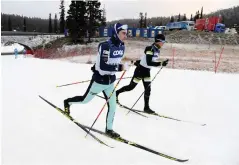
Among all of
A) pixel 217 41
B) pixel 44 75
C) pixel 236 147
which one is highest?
pixel 217 41

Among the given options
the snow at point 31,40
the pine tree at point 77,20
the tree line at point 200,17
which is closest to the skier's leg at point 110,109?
the pine tree at point 77,20

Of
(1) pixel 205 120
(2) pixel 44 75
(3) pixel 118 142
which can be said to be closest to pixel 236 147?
(1) pixel 205 120

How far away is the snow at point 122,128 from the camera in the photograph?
4.03 meters

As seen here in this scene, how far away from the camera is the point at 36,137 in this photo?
4.47 metres

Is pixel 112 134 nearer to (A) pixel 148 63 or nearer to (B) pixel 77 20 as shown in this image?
(A) pixel 148 63

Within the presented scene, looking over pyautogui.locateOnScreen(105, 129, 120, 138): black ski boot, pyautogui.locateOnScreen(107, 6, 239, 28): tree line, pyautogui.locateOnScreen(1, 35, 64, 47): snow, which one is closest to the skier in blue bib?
pyautogui.locateOnScreen(105, 129, 120, 138): black ski boot

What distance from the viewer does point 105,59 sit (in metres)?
4.41

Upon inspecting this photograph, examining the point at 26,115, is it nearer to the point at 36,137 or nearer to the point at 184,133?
the point at 36,137

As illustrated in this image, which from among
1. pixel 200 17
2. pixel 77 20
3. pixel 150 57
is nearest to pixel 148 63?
pixel 150 57

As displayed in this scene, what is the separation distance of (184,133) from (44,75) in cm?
682

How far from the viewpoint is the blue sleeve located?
4339mm

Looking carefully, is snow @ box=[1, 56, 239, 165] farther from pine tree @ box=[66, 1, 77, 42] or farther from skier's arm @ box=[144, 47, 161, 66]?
pine tree @ box=[66, 1, 77, 42]

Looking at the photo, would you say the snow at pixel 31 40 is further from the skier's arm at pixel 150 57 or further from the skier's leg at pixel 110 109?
the skier's leg at pixel 110 109

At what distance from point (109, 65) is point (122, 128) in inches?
59.7
